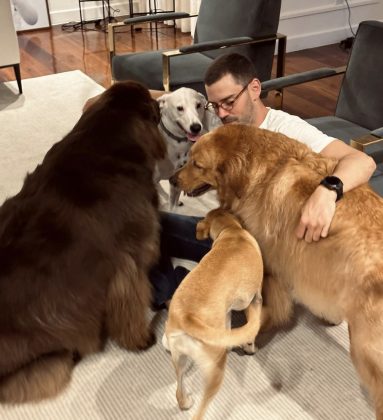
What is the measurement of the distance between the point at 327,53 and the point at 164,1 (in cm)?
214

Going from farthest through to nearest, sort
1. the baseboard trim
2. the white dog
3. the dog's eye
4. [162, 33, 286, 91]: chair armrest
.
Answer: the baseboard trim, [162, 33, 286, 91]: chair armrest, the white dog, the dog's eye

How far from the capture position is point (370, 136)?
199 centimetres

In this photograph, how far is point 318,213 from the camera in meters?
1.36

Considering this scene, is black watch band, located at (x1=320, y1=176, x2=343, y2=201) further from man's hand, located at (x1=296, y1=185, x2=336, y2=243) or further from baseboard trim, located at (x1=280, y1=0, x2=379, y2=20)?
baseboard trim, located at (x1=280, y1=0, x2=379, y2=20)

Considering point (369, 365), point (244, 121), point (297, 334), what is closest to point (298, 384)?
point (297, 334)

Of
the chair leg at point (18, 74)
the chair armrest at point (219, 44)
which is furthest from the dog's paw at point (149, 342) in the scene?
the chair leg at point (18, 74)

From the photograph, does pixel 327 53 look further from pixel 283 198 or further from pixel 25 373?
pixel 25 373

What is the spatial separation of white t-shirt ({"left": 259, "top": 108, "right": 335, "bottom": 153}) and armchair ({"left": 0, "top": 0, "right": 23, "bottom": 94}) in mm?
2708

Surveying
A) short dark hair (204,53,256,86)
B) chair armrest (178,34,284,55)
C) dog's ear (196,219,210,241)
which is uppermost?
short dark hair (204,53,256,86)

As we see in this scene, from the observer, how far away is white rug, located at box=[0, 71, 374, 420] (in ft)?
5.22

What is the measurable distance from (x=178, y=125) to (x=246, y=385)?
4.12 feet

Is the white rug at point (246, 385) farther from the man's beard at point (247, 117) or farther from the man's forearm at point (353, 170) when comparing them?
the man's beard at point (247, 117)

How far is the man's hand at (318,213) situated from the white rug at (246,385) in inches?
23.3

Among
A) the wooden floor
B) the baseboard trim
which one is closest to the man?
the wooden floor
